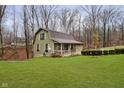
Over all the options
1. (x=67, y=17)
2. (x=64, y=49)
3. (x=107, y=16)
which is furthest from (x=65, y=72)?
(x=107, y=16)

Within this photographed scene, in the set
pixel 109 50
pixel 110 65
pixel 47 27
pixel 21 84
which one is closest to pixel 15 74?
pixel 21 84

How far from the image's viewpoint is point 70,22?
21.1 feet

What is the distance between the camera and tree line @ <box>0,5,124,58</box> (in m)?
6.25

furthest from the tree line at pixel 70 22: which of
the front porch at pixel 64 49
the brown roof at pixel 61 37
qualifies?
the front porch at pixel 64 49

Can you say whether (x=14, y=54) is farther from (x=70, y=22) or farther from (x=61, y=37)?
(x=70, y=22)

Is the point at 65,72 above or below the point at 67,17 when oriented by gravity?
below

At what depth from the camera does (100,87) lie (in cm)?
521

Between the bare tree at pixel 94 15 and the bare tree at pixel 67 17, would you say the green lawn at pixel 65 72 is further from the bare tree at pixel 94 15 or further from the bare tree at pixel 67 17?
the bare tree at pixel 67 17

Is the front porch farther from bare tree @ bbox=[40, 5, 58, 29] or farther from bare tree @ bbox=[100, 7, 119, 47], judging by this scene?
bare tree @ bbox=[100, 7, 119, 47]

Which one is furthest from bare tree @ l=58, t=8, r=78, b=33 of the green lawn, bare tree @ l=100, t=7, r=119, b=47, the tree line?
the green lawn

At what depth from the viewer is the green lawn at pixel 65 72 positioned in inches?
213

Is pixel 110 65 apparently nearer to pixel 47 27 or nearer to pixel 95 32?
pixel 95 32

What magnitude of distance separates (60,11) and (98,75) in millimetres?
2103

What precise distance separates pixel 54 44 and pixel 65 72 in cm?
166
